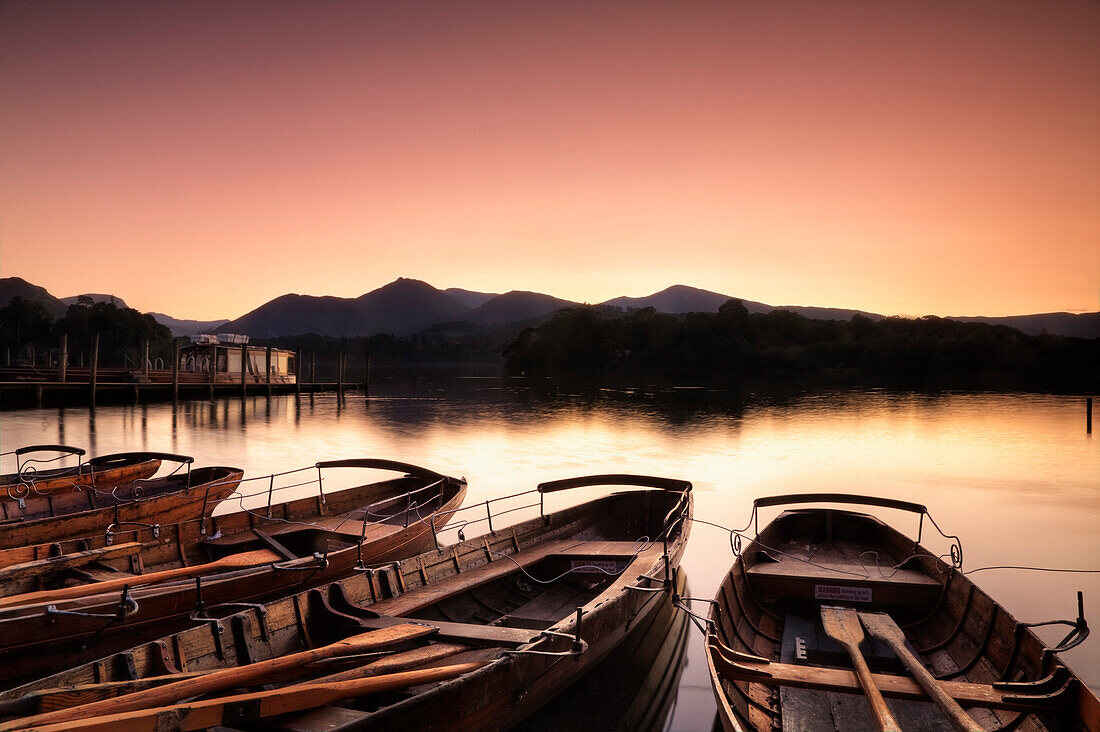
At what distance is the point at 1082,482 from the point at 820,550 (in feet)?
76.4

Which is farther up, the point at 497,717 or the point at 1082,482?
the point at 497,717

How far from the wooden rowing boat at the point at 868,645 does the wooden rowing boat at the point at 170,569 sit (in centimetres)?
507

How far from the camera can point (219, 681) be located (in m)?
5.28

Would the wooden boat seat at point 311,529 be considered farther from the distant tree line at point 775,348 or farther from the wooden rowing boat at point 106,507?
the distant tree line at point 775,348

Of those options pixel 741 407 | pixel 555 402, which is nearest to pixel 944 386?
pixel 741 407

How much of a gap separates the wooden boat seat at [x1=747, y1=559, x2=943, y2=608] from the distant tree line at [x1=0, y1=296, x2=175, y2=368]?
116284mm

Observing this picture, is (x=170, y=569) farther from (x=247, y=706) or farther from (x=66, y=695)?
(x=247, y=706)

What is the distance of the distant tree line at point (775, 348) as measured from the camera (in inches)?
4210

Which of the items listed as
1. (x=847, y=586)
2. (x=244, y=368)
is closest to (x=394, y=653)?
(x=847, y=586)

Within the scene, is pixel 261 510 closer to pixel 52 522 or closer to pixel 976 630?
pixel 52 522

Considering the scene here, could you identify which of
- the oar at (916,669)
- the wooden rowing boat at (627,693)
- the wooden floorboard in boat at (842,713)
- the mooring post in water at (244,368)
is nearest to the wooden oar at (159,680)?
the wooden rowing boat at (627,693)

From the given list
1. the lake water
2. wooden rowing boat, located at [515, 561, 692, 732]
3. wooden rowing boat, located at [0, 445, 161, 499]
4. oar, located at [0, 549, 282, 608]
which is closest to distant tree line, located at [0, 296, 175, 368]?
the lake water

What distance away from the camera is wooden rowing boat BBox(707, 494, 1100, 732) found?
5551mm

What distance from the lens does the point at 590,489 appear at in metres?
25.2
